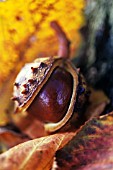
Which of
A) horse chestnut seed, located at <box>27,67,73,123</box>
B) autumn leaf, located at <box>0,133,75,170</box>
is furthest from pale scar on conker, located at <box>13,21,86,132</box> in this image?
autumn leaf, located at <box>0,133,75,170</box>

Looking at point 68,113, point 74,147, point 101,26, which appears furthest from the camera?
point 101,26

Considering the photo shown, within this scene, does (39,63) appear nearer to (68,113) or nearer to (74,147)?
(68,113)

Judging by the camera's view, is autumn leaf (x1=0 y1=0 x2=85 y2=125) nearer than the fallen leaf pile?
No

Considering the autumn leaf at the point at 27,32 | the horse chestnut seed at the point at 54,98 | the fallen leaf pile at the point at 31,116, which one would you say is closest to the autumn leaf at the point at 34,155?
the fallen leaf pile at the point at 31,116

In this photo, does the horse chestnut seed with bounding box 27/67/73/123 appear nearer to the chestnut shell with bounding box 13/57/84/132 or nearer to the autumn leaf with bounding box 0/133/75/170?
the chestnut shell with bounding box 13/57/84/132

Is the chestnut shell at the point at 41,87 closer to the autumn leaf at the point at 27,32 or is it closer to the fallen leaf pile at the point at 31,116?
the fallen leaf pile at the point at 31,116

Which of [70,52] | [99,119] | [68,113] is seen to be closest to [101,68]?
[70,52]
